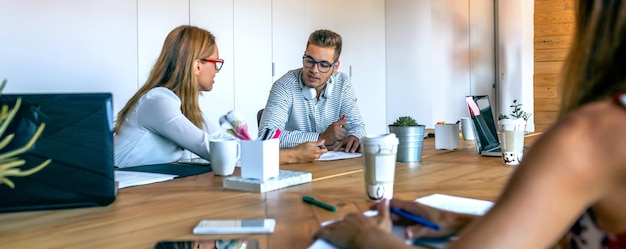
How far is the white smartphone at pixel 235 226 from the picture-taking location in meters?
0.89

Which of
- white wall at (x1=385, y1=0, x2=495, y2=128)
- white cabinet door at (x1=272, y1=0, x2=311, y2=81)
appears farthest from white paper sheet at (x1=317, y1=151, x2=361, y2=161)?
white wall at (x1=385, y1=0, x2=495, y2=128)

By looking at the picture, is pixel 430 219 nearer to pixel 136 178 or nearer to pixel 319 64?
pixel 136 178

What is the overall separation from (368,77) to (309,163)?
3.19 m

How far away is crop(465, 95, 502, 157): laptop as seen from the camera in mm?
1999

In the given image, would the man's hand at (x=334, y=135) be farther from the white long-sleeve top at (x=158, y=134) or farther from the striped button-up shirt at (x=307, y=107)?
the white long-sleeve top at (x=158, y=134)

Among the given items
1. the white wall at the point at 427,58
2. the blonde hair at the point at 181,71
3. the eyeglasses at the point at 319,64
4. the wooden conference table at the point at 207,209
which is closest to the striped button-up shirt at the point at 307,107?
the eyeglasses at the point at 319,64

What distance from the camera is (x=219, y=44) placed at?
3535mm

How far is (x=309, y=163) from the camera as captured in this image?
186cm

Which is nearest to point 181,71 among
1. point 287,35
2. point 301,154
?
point 301,154

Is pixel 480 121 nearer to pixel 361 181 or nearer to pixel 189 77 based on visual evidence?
pixel 361 181

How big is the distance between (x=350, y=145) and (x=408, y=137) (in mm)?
476

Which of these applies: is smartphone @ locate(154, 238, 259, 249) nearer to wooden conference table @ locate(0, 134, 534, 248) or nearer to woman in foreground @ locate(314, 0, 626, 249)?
wooden conference table @ locate(0, 134, 534, 248)

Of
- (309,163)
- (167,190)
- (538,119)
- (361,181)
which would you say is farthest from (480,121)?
(538,119)

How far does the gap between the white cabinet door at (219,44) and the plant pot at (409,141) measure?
1.88m
